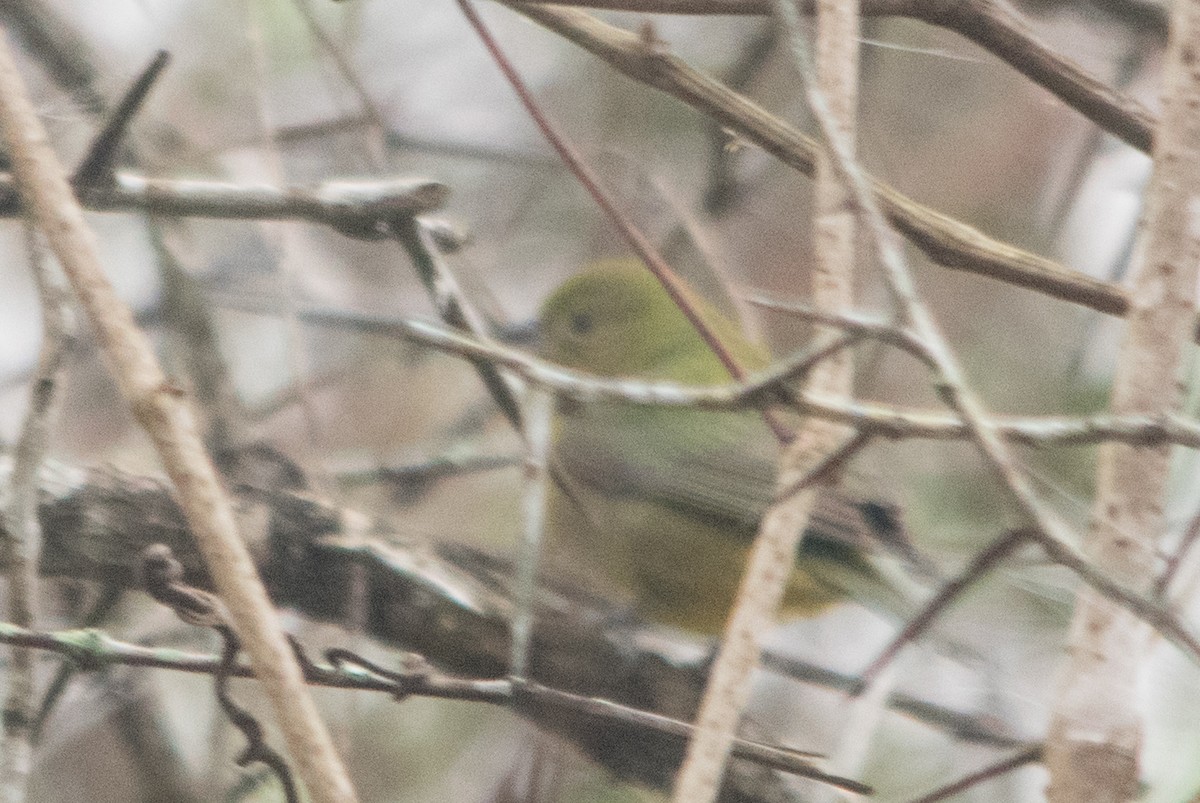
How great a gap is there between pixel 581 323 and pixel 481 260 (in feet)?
1.10

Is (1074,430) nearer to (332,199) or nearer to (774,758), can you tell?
(774,758)

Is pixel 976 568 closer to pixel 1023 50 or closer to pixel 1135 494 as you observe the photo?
pixel 1135 494

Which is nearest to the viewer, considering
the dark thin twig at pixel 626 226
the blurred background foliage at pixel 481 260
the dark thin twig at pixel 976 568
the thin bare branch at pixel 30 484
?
the dark thin twig at pixel 976 568

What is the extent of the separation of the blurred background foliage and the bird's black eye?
18 centimetres

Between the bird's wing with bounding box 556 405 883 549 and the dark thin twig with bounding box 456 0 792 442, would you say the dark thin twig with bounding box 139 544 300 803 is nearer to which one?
the dark thin twig with bounding box 456 0 792 442

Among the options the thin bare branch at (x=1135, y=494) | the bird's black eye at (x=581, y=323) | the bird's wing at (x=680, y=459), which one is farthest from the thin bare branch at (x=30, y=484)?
the bird's black eye at (x=581, y=323)

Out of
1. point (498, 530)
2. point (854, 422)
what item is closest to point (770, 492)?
point (498, 530)

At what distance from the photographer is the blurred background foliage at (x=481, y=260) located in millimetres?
2057

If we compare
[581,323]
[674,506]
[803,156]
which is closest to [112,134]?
[803,156]

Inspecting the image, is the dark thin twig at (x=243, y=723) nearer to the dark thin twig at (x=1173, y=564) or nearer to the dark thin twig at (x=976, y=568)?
the dark thin twig at (x=976, y=568)

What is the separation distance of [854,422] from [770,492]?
192 centimetres

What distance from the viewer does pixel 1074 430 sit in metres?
0.83

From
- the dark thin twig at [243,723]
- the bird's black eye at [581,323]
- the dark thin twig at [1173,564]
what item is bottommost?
the dark thin twig at [243,723]

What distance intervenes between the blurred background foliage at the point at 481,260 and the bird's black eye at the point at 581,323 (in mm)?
182
